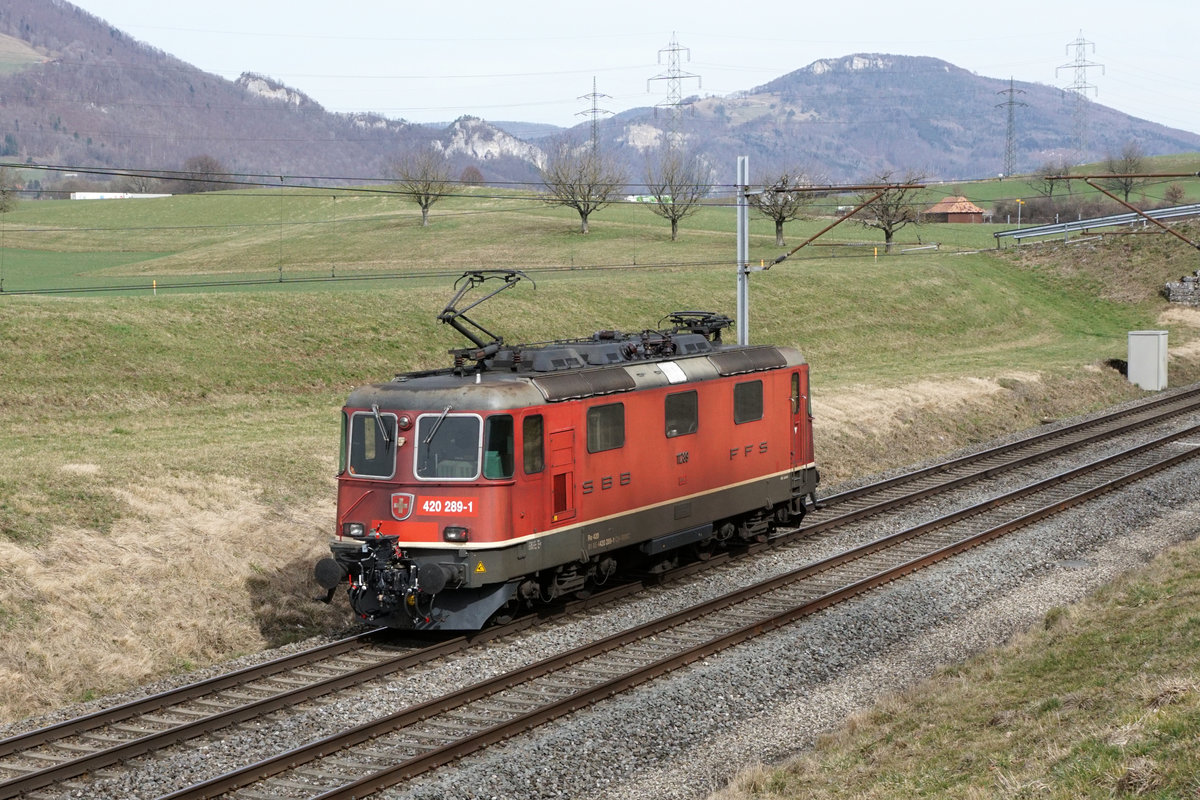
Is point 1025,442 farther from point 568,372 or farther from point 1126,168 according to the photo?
point 1126,168

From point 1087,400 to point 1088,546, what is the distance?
21.2 meters

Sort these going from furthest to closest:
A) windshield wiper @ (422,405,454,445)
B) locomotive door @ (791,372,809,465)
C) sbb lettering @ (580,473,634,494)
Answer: locomotive door @ (791,372,809,465), sbb lettering @ (580,473,634,494), windshield wiper @ (422,405,454,445)

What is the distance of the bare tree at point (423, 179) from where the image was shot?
9056cm

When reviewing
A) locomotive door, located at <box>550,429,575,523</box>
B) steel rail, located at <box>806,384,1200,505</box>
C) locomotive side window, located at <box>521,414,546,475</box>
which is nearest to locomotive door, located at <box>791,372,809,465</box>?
steel rail, located at <box>806,384,1200,505</box>

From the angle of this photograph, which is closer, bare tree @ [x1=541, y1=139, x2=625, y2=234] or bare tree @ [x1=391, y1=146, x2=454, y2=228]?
bare tree @ [x1=541, y1=139, x2=625, y2=234]

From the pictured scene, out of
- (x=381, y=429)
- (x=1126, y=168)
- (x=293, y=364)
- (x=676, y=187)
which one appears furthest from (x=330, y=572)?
(x=1126, y=168)

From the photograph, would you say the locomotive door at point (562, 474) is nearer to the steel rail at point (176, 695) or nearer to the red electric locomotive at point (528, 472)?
the red electric locomotive at point (528, 472)

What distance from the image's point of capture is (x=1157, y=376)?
139ft

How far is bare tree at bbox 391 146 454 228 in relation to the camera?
9056cm

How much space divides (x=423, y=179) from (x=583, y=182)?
13830 mm

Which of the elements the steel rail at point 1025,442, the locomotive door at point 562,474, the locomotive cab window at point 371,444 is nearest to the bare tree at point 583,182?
→ the steel rail at point 1025,442

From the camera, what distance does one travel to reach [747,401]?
19750 millimetres

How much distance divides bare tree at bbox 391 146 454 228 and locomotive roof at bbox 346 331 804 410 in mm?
70375

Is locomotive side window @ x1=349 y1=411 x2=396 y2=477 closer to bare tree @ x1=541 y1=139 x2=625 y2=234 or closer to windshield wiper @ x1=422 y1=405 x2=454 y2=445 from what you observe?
windshield wiper @ x1=422 y1=405 x2=454 y2=445
